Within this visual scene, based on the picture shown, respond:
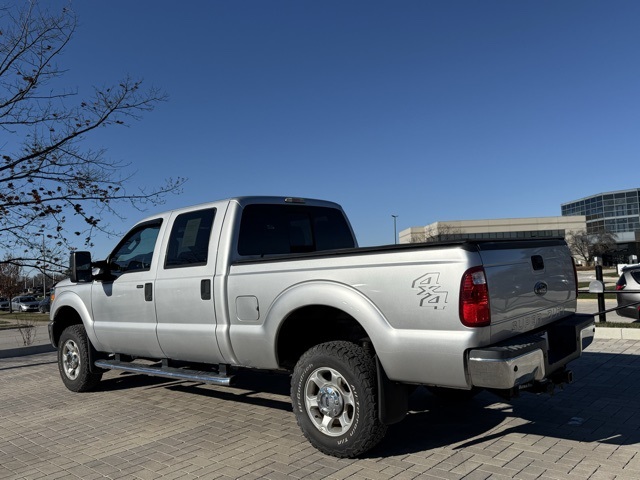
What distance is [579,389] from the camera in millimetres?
6004

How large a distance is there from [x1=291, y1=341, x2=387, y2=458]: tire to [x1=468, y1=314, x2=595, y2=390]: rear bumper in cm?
84

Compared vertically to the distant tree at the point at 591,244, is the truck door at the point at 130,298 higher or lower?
higher

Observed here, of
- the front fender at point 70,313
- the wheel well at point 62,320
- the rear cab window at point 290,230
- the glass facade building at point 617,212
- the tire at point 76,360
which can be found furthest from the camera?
the glass facade building at point 617,212

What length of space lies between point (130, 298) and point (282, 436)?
2.43 meters

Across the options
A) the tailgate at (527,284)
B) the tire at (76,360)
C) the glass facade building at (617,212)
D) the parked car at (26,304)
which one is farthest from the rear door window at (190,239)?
the glass facade building at (617,212)

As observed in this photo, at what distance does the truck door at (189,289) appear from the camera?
4.99 meters

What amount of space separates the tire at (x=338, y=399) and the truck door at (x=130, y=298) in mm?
2139

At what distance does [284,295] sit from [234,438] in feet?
4.83

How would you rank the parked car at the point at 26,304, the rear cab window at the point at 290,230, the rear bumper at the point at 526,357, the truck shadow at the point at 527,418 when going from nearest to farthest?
the rear bumper at the point at 526,357 → the truck shadow at the point at 527,418 → the rear cab window at the point at 290,230 → the parked car at the point at 26,304

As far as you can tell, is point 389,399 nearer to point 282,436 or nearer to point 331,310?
point 331,310

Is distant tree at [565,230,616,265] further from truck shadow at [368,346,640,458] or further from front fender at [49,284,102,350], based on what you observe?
front fender at [49,284,102,350]

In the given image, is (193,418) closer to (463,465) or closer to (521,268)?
(463,465)

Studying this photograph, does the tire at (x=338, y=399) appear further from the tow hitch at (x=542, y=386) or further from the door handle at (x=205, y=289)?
the door handle at (x=205, y=289)

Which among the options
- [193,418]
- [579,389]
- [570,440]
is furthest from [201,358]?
[579,389]
